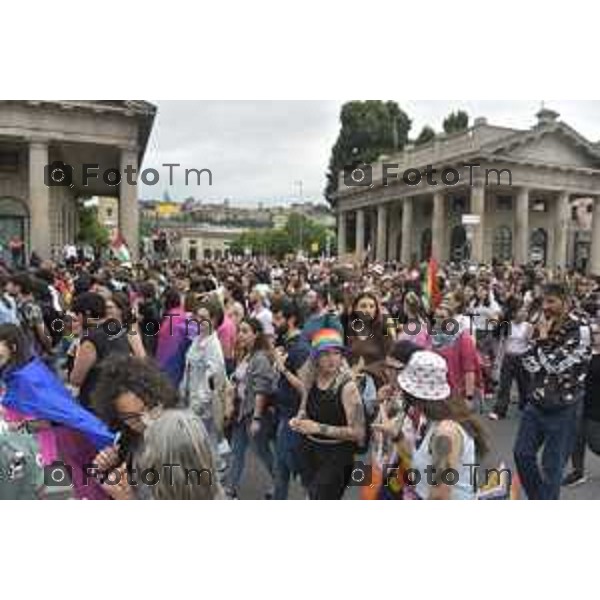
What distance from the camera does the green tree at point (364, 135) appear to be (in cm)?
6159

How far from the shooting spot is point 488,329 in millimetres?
10867

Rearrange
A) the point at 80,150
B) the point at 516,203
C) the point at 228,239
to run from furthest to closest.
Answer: the point at 228,239, the point at 516,203, the point at 80,150

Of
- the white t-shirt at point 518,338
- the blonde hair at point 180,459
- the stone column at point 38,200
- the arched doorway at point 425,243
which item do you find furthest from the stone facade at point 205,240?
the blonde hair at point 180,459

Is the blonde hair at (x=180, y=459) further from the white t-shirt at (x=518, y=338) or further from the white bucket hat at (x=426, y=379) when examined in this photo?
the white t-shirt at (x=518, y=338)

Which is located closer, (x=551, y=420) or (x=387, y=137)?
(x=551, y=420)

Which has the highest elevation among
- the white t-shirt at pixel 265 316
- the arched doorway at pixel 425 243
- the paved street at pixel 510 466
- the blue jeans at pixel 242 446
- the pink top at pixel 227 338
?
the arched doorway at pixel 425 243

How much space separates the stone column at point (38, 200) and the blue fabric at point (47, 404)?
22213 millimetres

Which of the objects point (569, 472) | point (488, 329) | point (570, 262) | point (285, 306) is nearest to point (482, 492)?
point (285, 306)

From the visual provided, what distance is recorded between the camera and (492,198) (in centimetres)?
4478

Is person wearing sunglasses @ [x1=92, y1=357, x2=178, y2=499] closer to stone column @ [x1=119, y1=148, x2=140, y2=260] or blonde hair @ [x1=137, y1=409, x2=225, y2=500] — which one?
blonde hair @ [x1=137, y1=409, x2=225, y2=500]

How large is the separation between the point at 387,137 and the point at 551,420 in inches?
2373

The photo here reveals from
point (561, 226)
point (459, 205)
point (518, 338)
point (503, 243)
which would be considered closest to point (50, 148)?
point (518, 338)

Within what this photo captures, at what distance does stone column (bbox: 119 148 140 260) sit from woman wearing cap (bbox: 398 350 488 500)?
23577mm

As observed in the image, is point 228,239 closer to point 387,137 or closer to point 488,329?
point 387,137
